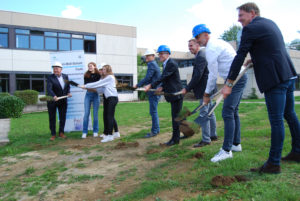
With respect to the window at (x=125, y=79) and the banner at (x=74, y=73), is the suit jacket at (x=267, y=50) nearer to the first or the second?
the banner at (x=74, y=73)

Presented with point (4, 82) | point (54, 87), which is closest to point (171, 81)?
point (54, 87)

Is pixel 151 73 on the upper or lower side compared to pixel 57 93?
upper

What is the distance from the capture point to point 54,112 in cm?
705

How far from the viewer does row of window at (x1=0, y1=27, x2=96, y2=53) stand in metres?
21.5

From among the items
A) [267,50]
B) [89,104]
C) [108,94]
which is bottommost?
[89,104]

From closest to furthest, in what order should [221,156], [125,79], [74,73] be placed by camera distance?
[221,156]
[74,73]
[125,79]

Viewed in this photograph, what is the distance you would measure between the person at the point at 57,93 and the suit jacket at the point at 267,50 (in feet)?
17.6

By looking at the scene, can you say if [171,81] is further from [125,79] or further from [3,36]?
[125,79]

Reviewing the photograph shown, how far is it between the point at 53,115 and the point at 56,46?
59.5 feet

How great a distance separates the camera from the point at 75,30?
79.2 feet

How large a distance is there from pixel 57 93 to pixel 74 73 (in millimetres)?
817

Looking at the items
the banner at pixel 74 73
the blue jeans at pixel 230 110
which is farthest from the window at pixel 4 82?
the blue jeans at pixel 230 110

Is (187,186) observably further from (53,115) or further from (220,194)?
(53,115)

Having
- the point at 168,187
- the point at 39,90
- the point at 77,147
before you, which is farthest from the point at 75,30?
the point at 168,187
